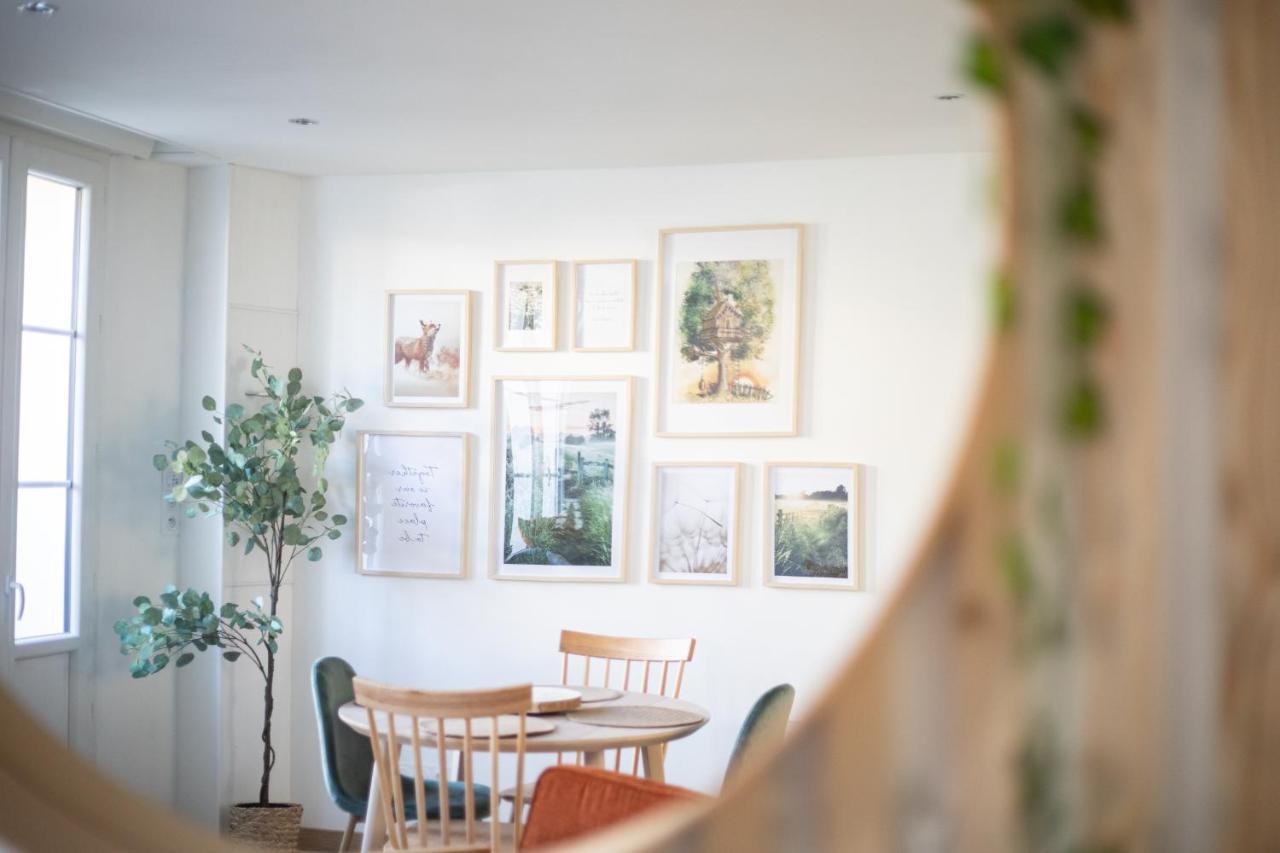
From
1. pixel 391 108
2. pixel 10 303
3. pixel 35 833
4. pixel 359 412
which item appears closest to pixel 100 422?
pixel 10 303

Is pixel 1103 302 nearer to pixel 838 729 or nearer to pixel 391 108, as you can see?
pixel 838 729

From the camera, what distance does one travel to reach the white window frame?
14.7ft

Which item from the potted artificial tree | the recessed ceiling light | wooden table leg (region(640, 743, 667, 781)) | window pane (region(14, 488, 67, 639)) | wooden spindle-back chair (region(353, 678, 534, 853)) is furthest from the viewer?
the potted artificial tree

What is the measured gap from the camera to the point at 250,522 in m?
4.92

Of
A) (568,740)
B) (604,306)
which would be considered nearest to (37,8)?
(604,306)

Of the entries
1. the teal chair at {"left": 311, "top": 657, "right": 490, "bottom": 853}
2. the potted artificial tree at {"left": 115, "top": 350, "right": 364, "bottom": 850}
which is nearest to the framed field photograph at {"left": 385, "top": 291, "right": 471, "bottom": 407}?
the potted artificial tree at {"left": 115, "top": 350, "right": 364, "bottom": 850}

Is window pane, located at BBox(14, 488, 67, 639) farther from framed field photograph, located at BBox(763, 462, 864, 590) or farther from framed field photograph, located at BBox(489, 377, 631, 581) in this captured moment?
framed field photograph, located at BBox(763, 462, 864, 590)

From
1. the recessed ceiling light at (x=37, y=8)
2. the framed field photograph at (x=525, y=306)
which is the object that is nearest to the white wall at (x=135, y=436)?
the framed field photograph at (x=525, y=306)

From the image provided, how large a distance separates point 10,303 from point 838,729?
14.5 ft

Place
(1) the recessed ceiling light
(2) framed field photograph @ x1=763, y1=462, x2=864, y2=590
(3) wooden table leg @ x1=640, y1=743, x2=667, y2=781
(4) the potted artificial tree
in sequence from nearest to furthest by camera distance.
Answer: (1) the recessed ceiling light, (3) wooden table leg @ x1=640, y1=743, x2=667, y2=781, (4) the potted artificial tree, (2) framed field photograph @ x1=763, y1=462, x2=864, y2=590

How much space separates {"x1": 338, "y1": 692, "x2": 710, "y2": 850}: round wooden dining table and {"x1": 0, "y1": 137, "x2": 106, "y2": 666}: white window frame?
56.0 inches

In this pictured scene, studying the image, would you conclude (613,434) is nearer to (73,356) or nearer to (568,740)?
(568,740)

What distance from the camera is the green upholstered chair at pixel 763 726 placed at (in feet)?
11.2

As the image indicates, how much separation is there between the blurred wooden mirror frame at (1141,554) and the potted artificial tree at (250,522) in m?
4.32
